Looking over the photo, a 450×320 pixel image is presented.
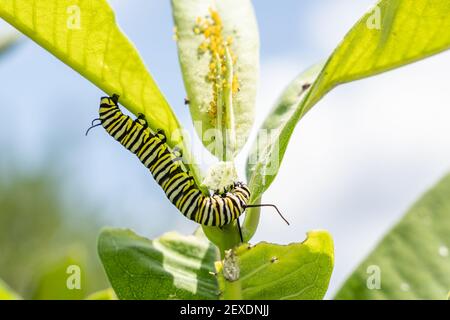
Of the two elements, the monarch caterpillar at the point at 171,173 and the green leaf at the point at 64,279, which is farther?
the green leaf at the point at 64,279

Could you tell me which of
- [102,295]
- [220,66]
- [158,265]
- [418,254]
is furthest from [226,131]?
[418,254]

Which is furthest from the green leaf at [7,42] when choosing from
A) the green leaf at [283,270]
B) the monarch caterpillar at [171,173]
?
the green leaf at [283,270]

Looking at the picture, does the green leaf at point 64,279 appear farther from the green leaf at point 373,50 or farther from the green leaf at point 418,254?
the green leaf at point 418,254

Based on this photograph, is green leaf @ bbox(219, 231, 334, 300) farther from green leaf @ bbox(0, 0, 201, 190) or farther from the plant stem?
green leaf @ bbox(0, 0, 201, 190)

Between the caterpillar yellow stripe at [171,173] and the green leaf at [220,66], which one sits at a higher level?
the green leaf at [220,66]

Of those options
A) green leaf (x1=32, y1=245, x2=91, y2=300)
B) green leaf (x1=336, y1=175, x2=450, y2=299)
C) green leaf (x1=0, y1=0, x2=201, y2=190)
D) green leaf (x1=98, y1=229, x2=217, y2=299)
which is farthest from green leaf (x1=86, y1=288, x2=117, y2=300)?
green leaf (x1=336, y1=175, x2=450, y2=299)

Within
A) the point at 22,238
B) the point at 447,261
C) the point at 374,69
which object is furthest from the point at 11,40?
the point at 22,238

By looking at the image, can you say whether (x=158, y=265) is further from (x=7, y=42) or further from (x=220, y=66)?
(x=7, y=42)
